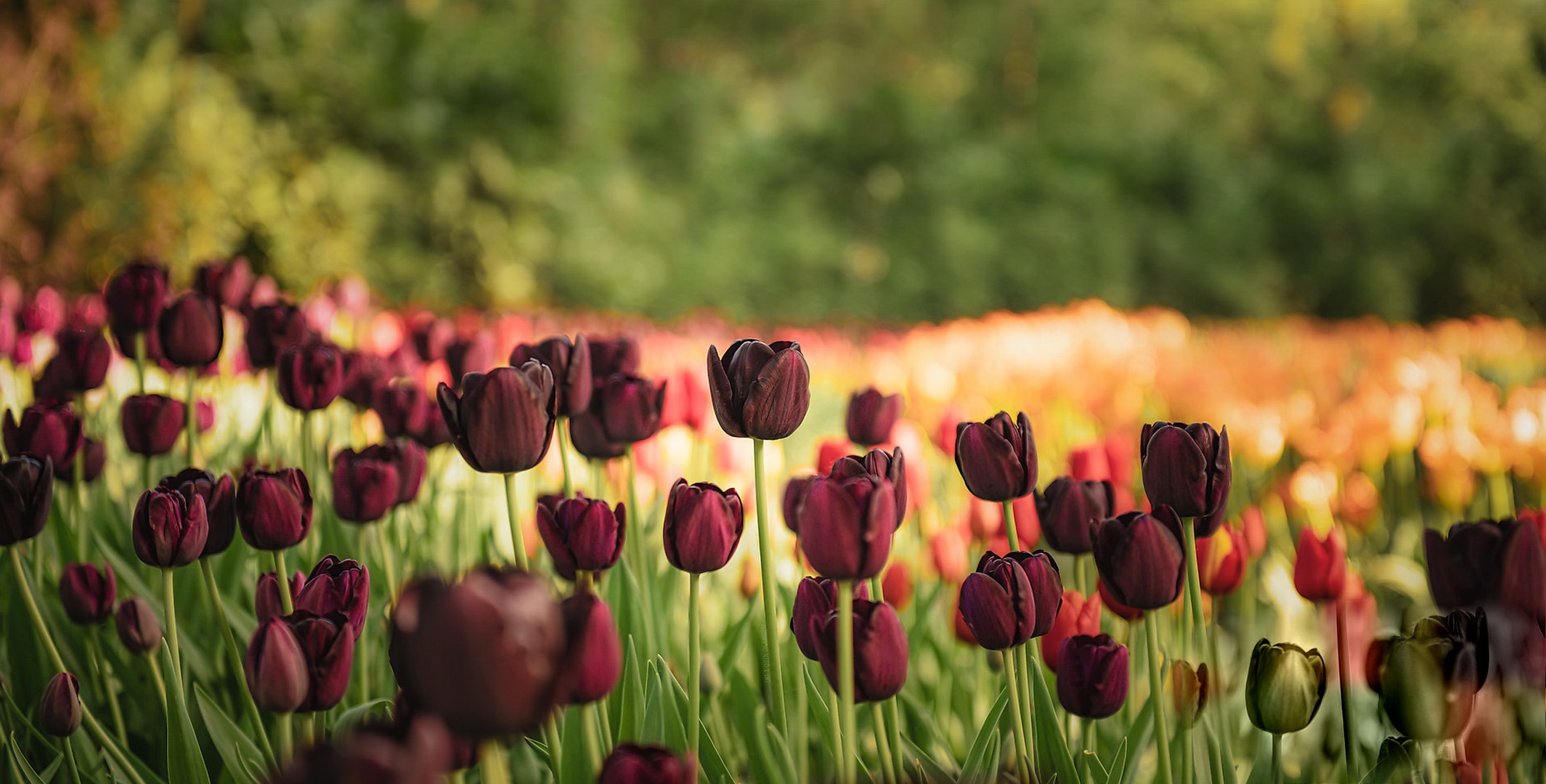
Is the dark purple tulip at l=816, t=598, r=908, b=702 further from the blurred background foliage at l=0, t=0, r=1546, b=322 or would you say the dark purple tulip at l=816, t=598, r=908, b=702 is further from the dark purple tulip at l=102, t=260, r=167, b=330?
the blurred background foliage at l=0, t=0, r=1546, b=322

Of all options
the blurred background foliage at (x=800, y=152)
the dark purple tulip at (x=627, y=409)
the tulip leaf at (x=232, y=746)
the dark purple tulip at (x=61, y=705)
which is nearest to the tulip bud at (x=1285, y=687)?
the dark purple tulip at (x=627, y=409)

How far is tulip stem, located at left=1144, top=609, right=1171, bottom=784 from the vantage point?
2.42 feet

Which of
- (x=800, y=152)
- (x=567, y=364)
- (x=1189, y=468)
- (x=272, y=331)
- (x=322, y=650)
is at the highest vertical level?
(x=800, y=152)

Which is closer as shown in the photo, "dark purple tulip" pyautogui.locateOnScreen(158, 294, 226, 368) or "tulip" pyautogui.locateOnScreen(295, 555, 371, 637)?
"tulip" pyautogui.locateOnScreen(295, 555, 371, 637)

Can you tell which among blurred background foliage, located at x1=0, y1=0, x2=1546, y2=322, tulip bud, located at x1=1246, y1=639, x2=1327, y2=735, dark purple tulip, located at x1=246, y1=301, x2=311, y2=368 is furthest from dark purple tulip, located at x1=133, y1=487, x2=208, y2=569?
blurred background foliage, located at x1=0, y1=0, x2=1546, y2=322

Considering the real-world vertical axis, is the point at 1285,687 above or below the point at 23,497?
below

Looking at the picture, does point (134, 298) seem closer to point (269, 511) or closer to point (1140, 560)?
point (269, 511)

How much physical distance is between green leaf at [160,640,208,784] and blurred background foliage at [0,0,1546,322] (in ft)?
16.3

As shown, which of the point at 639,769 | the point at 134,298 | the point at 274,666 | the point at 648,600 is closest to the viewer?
the point at 639,769

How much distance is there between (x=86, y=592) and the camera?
3.25ft

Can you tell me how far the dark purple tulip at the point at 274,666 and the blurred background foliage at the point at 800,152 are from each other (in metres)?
5.17

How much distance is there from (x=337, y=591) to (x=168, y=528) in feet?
0.64

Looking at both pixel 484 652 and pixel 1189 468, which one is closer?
pixel 484 652

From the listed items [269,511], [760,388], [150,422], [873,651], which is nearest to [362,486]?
[269,511]
